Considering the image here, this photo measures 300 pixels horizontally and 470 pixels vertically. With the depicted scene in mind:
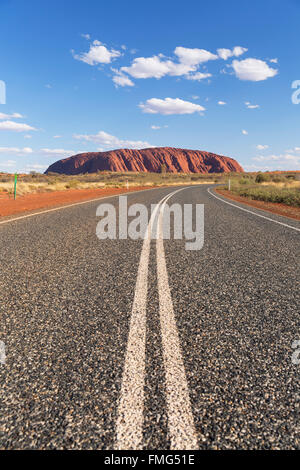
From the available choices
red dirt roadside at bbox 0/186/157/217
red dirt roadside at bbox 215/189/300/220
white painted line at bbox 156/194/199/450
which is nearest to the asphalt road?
white painted line at bbox 156/194/199/450

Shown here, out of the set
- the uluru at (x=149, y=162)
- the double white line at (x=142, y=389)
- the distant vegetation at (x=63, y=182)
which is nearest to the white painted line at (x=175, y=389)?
the double white line at (x=142, y=389)

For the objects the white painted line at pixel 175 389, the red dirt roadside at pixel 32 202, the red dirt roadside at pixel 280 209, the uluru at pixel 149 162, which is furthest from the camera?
the uluru at pixel 149 162

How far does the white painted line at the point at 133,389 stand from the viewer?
1400 millimetres

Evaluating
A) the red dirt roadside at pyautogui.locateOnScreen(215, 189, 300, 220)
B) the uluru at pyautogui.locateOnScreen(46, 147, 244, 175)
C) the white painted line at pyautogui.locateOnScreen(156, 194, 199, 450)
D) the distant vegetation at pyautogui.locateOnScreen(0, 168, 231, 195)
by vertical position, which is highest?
the uluru at pyautogui.locateOnScreen(46, 147, 244, 175)

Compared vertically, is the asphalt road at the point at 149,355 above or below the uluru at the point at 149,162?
below

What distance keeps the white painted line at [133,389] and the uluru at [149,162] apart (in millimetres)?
160483

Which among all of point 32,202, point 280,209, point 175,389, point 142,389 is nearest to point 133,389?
point 142,389

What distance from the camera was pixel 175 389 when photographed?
1717mm

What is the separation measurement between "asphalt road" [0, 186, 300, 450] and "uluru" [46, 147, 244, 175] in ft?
522

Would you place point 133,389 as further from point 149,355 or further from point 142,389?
point 149,355

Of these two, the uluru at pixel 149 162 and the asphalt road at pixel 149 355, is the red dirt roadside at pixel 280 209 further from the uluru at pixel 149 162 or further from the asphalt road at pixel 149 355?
the uluru at pixel 149 162

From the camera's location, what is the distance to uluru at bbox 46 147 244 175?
166 meters

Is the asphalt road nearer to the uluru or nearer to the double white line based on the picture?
the double white line

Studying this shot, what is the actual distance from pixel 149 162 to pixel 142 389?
18167 centimetres
